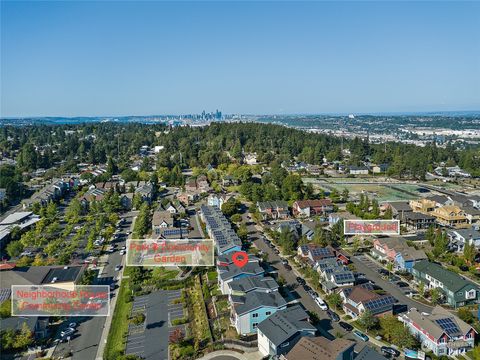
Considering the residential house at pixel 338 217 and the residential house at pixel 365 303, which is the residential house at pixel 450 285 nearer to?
the residential house at pixel 365 303

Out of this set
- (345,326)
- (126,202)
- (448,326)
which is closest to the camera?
(448,326)

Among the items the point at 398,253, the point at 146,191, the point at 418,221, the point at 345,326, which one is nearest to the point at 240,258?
the point at 345,326

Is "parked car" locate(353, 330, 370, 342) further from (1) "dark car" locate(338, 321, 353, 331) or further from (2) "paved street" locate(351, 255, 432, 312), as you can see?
(2) "paved street" locate(351, 255, 432, 312)

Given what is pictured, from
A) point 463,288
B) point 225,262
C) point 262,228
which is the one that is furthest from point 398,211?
point 225,262

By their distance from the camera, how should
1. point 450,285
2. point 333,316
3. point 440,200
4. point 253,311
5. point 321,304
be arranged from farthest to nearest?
point 440,200 → point 450,285 → point 321,304 → point 333,316 → point 253,311

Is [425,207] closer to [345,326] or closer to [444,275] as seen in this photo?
[444,275]

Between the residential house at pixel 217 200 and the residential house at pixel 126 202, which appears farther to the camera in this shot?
the residential house at pixel 126 202

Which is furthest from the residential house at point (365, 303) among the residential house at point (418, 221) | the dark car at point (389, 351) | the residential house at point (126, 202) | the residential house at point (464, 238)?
the residential house at point (126, 202)

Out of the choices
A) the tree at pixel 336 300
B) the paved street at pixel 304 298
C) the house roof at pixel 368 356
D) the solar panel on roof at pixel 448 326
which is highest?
the house roof at pixel 368 356
